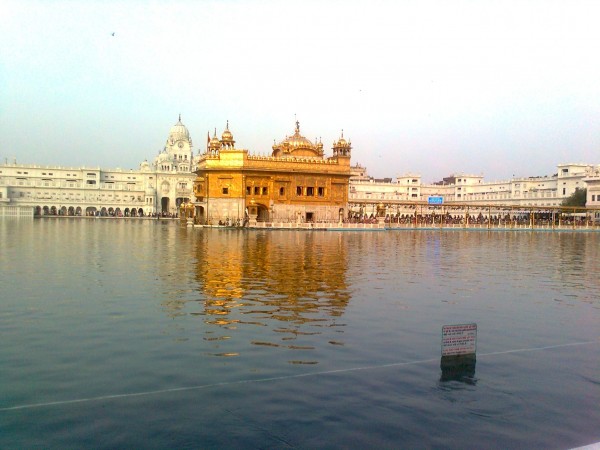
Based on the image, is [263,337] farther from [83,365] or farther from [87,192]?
[87,192]

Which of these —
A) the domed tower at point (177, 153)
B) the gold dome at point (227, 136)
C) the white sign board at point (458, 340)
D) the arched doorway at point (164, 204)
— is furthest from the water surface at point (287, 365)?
the domed tower at point (177, 153)

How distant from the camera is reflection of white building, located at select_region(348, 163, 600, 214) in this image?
106m

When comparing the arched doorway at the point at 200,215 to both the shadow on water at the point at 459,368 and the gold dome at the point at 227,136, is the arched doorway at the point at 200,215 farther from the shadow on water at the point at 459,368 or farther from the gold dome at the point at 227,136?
the shadow on water at the point at 459,368

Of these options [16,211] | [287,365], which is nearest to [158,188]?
[16,211]

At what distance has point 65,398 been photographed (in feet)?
21.8

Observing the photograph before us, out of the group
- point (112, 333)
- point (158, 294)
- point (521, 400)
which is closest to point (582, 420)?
point (521, 400)

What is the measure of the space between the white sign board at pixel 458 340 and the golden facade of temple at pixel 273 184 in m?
47.6

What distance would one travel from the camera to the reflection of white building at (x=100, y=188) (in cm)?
11025

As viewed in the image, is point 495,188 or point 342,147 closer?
point 342,147

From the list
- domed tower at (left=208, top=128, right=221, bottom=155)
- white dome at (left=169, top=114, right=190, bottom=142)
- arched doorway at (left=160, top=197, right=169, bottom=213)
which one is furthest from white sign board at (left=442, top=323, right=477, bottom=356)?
white dome at (left=169, top=114, right=190, bottom=142)

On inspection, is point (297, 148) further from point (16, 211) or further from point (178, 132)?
point (178, 132)

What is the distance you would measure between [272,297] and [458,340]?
241 inches

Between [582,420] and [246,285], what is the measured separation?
402 inches

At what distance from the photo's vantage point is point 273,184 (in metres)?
59.1
